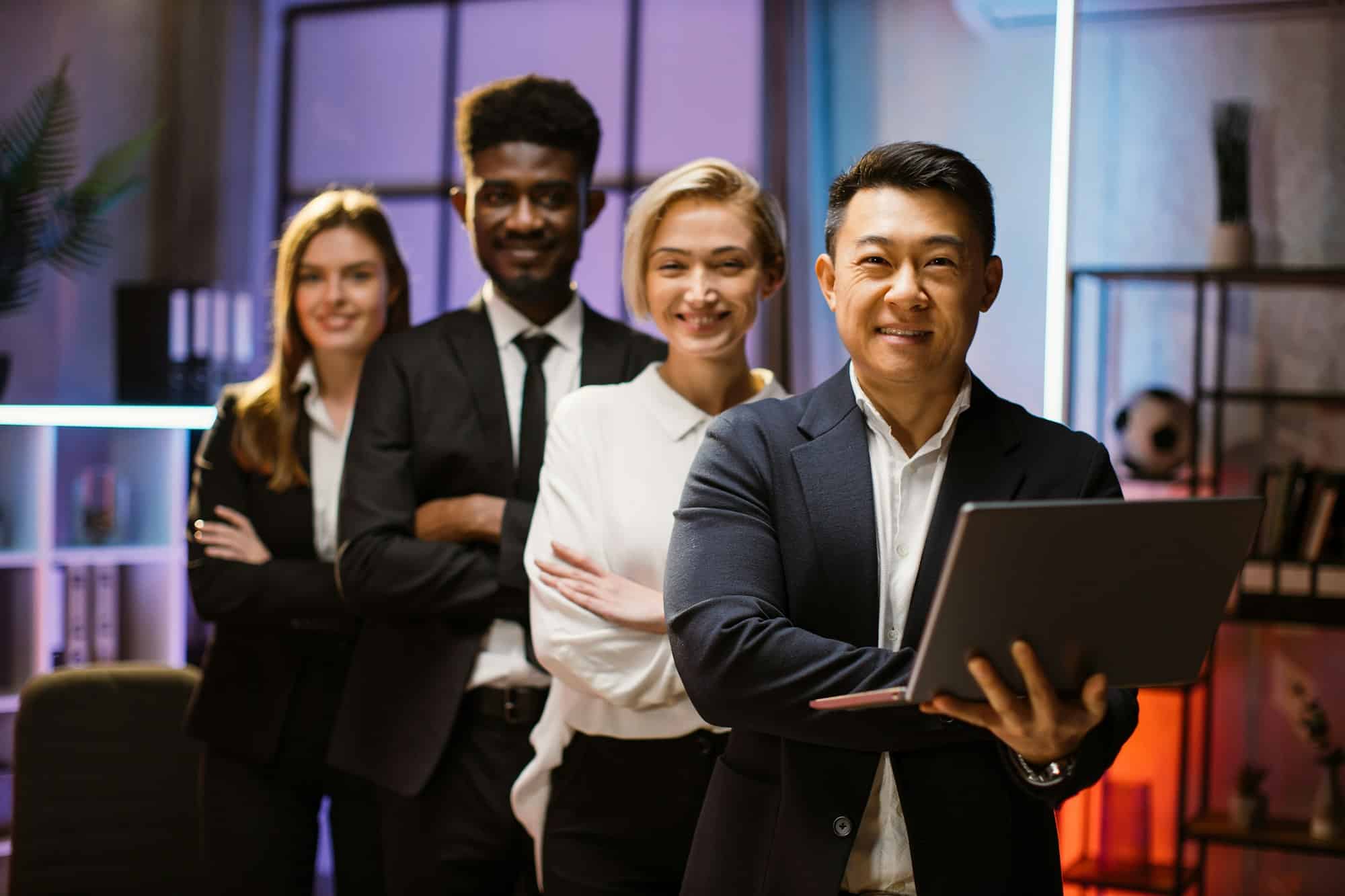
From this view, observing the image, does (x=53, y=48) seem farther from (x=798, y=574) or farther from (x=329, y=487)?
(x=798, y=574)

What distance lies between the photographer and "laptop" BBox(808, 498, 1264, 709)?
120 centimetres

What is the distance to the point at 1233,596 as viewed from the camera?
3.94 metres

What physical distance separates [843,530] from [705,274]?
64cm

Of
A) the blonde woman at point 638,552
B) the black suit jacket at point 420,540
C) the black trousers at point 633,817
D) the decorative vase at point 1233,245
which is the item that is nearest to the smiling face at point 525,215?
the black suit jacket at point 420,540

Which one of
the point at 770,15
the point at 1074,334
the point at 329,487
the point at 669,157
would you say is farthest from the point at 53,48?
the point at 1074,334

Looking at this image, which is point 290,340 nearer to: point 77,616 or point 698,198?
point 698,198

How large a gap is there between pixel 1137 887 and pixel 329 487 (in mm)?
2471

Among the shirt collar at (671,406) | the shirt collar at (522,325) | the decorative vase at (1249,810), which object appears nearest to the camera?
the shirt collar at (671,406)

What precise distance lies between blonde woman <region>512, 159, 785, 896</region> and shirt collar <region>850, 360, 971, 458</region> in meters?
0.47

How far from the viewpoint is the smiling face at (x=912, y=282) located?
1.51m

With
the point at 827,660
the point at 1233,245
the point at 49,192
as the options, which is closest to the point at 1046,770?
the point at 827,660

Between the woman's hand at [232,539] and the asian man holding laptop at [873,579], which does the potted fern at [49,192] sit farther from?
the asian man holding laptop at [873,579]

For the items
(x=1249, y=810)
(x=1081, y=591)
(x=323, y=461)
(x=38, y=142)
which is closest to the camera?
(x=1081, y=591)

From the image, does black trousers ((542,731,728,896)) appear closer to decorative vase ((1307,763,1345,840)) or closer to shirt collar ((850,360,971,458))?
shirt collar ((850,360,971,458))
